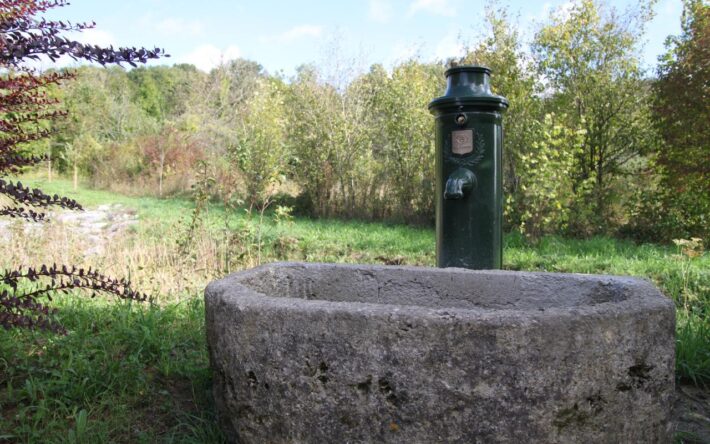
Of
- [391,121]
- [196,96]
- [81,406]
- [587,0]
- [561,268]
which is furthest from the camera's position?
[196,96]

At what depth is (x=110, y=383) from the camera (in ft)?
9.32

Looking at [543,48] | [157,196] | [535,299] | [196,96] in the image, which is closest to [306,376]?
[535,299]

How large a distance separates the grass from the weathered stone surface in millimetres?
596

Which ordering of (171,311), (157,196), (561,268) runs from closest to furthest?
1. (171,311)
2. (561,268)
3. (157,196)

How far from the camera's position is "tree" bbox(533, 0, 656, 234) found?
9141 millimetres

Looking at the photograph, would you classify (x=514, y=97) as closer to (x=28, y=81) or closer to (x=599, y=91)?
(x=599, y=91)

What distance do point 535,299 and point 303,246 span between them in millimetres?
5291

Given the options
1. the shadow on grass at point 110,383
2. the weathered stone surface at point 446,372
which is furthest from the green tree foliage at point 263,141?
the weathered stone surface at point 446,372

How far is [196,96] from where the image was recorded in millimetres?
25703

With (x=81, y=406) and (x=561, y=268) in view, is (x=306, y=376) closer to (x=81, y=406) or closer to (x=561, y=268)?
(x=81, y=406)

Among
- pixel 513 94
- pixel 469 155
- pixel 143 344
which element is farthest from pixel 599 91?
pixel 143 344

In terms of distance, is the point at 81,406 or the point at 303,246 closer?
the point at 81,406

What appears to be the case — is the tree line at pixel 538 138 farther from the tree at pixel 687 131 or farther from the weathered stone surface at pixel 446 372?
the weathered stone surface at pixel 446 372

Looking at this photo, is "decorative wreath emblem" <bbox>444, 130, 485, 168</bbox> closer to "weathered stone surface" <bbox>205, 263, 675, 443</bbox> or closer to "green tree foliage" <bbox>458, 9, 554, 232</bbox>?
"weathered stone surface" <bbox>205, 263, 675, 443</bbox>
